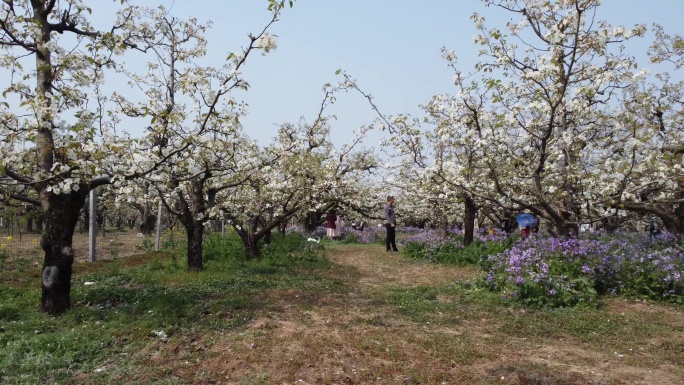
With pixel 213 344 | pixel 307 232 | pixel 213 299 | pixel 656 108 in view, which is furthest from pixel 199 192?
pixel 307 232

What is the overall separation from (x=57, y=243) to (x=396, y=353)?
523 cm

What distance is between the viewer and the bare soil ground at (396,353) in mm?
5105

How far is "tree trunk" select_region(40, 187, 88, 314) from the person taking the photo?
706 cm

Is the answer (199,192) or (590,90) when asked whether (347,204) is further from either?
(590,90)

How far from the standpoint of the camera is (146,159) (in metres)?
6.57

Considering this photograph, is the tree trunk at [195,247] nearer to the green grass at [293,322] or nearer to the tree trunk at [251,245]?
the green grass at [293,322]

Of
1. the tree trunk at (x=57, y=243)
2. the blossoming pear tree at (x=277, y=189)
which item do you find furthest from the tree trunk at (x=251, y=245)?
the tree trunk at (x=57, y=243)

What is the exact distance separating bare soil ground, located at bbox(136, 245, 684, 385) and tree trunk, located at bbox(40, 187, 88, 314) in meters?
2.45

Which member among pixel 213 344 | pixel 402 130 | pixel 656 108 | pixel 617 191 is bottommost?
pixel 213 344

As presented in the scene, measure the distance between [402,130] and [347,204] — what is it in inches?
519

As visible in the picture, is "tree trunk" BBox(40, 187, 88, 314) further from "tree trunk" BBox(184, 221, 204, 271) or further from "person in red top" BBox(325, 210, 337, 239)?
"person in red top" BBox(325, 210, 337, 239)

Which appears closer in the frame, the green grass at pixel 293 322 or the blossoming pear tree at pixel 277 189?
the green grass at pixel 293 322

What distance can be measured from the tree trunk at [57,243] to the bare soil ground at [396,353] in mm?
2452

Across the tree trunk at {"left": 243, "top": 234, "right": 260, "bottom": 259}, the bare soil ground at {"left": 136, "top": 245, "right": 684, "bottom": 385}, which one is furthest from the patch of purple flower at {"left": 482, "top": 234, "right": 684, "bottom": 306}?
the tree trunk at {"left": 243, "top": 234, "right": 260, "bottom": 259}
